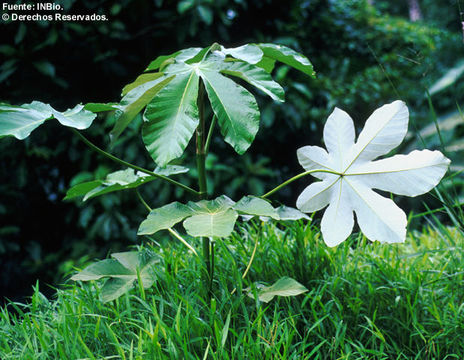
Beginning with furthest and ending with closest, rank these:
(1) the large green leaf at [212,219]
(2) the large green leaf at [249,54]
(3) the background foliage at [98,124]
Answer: (3) the background foliage at [98,124], (2) the large green leaf at [249,54], (1) the large green leaf at [212,219]

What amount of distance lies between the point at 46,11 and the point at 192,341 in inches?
75.1

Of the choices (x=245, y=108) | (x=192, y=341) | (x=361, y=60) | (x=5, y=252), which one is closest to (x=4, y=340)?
(x=192, y=341)

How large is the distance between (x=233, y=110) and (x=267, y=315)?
0.63 m

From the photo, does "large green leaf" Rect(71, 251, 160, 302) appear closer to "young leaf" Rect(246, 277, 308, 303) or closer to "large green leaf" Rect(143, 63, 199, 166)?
"young leaf" Rect(246, 277, 308, 303)

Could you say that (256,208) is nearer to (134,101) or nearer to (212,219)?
(212,219)

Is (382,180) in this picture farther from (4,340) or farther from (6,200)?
(6,200)

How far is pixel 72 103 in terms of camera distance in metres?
2.38

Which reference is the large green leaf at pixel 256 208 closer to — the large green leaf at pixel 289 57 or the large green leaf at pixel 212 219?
the large green leaf at pixel 212 219

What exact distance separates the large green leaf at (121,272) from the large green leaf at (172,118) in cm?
38

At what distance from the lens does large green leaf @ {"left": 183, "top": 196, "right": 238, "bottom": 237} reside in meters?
0.87

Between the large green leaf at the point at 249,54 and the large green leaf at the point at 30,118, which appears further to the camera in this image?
the large green leaf at the point at 249,54

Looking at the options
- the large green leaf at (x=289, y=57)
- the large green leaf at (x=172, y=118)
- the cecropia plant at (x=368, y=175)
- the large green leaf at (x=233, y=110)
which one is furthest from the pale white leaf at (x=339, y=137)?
the large green leaf at (x=172, y=118)

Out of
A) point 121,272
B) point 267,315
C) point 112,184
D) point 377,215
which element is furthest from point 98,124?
point 377,215

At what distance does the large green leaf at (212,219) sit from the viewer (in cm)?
87
